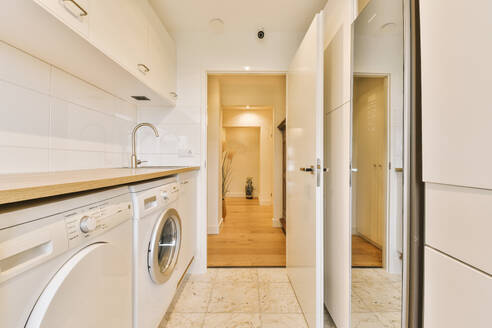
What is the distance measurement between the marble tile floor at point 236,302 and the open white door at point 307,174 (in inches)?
5.4

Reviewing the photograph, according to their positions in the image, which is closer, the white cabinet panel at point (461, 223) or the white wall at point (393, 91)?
the white cabinet panel at point (461, 223)

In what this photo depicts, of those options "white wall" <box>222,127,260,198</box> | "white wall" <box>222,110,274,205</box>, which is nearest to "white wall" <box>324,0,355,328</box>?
"white wall" <box>222,110,274,205</box>

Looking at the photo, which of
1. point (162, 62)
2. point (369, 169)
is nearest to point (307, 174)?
point (369, 169)

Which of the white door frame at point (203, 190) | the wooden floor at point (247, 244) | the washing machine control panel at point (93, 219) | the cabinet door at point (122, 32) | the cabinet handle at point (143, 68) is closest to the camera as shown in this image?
the washing machine control panel at point (93, 219)

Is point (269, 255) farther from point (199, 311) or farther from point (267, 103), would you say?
point (267, 103)

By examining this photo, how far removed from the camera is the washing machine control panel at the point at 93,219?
623mm

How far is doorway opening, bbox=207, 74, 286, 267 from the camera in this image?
257 cm

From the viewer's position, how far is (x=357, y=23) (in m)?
1.09

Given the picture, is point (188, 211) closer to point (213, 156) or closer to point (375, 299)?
point (375, 299)

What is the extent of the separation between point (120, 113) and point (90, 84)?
38 centimetres

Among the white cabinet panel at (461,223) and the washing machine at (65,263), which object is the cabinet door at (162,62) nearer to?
the washing machine at (65,263)

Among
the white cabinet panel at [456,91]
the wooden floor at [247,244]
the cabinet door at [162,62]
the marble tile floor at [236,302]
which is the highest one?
the cabinet door at [162,62]

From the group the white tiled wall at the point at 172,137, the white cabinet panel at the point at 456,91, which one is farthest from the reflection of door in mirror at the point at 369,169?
the white tiled wall at the point at 172,137

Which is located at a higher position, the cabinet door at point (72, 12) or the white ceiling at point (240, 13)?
the white ceiling at point (240, 13)
